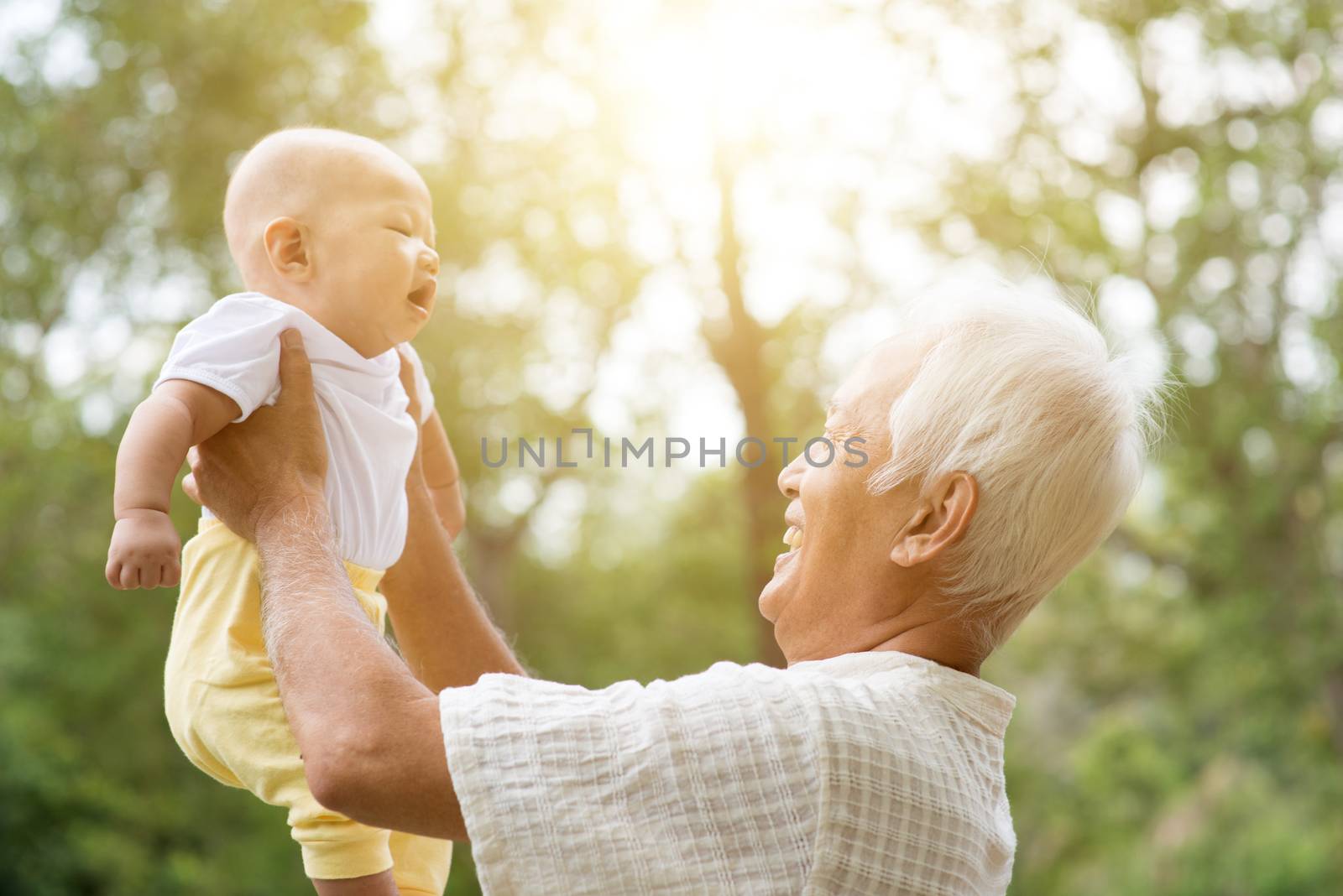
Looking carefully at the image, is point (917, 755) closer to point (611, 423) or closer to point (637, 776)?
point (637, 776)

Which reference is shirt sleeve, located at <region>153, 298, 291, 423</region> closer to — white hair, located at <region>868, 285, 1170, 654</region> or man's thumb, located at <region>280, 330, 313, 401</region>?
man's thumb, located at <region>280, 330, 313, 401</region>

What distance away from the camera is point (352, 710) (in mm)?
1153

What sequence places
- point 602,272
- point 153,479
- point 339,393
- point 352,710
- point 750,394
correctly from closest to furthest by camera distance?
point 352,710 < point 153,479 < point 339,393 < point 750,394 < point 602,272

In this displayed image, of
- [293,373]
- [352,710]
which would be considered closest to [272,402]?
[293,373]

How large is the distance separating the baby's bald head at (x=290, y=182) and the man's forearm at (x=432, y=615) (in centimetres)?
37

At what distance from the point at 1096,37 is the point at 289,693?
9.55m

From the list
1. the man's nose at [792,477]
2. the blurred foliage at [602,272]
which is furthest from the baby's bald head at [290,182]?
the blurred foliage at [602,272]

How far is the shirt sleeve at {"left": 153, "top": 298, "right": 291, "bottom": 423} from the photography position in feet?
4.42

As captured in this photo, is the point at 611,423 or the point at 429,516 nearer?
the point at 429,516

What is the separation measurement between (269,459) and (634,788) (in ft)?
1.71

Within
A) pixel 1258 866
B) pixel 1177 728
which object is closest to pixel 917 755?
pixel 1258 866

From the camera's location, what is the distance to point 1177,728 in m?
12.9

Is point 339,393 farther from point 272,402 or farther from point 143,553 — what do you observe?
point 143,553

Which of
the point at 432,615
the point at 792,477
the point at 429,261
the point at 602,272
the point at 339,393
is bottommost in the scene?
the point at 602,272
